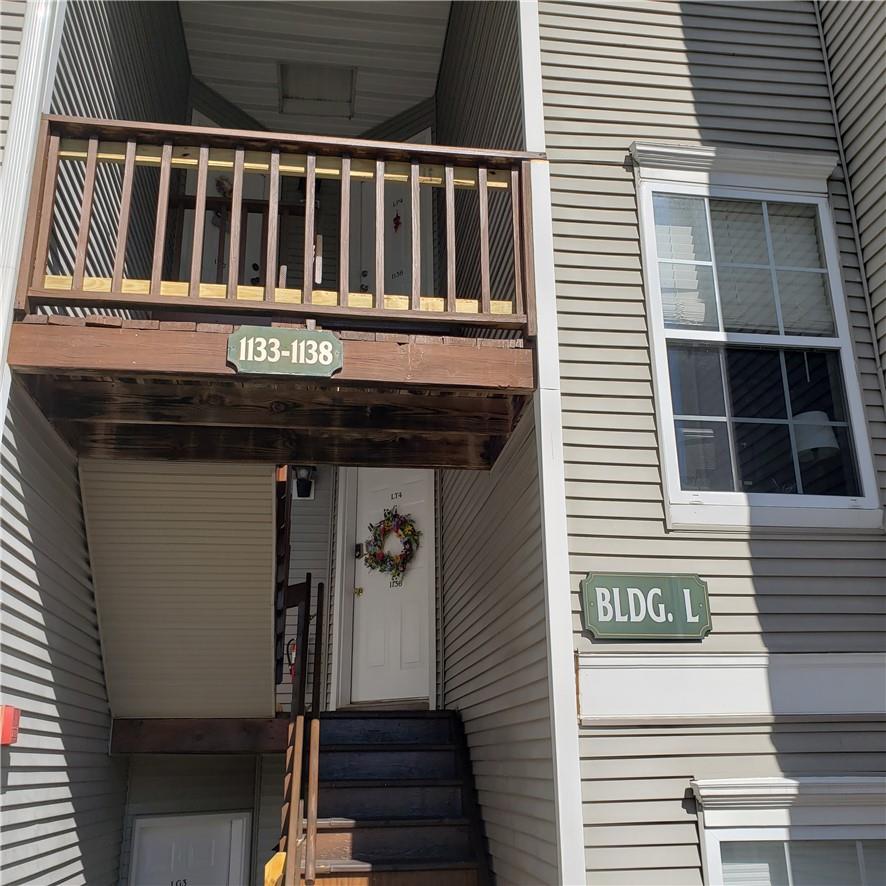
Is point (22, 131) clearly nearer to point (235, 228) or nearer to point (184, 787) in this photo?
point (235, 228)

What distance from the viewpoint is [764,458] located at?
4.44 metres

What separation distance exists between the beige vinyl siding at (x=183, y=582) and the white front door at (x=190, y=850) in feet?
4.06

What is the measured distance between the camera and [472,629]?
5727 mm

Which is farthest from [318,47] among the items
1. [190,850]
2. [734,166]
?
[190,850]

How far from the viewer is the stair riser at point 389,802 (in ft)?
17.2

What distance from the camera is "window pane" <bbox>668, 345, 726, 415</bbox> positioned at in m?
4.46

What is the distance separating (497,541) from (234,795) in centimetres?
375

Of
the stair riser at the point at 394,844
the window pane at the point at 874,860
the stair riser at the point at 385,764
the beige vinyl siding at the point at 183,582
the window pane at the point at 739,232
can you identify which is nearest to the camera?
the window pane at the point at 874,860

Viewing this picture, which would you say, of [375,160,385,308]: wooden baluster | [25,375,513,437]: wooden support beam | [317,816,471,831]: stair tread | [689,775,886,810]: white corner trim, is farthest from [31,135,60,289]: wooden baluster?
[689,775,886,810]: white corner trim

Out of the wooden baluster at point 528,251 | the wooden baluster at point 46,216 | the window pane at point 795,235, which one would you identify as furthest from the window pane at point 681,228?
the wooden baluster at point 46,216

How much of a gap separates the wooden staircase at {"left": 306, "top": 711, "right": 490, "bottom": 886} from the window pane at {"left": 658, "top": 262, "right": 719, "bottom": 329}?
9.91ft

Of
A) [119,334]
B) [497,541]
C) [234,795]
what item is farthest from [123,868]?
[119,334]

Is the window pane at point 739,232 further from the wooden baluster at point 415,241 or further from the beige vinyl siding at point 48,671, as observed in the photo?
the beige vinyl siding at point 48,671

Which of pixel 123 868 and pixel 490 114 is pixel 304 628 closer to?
pixel 123 868
